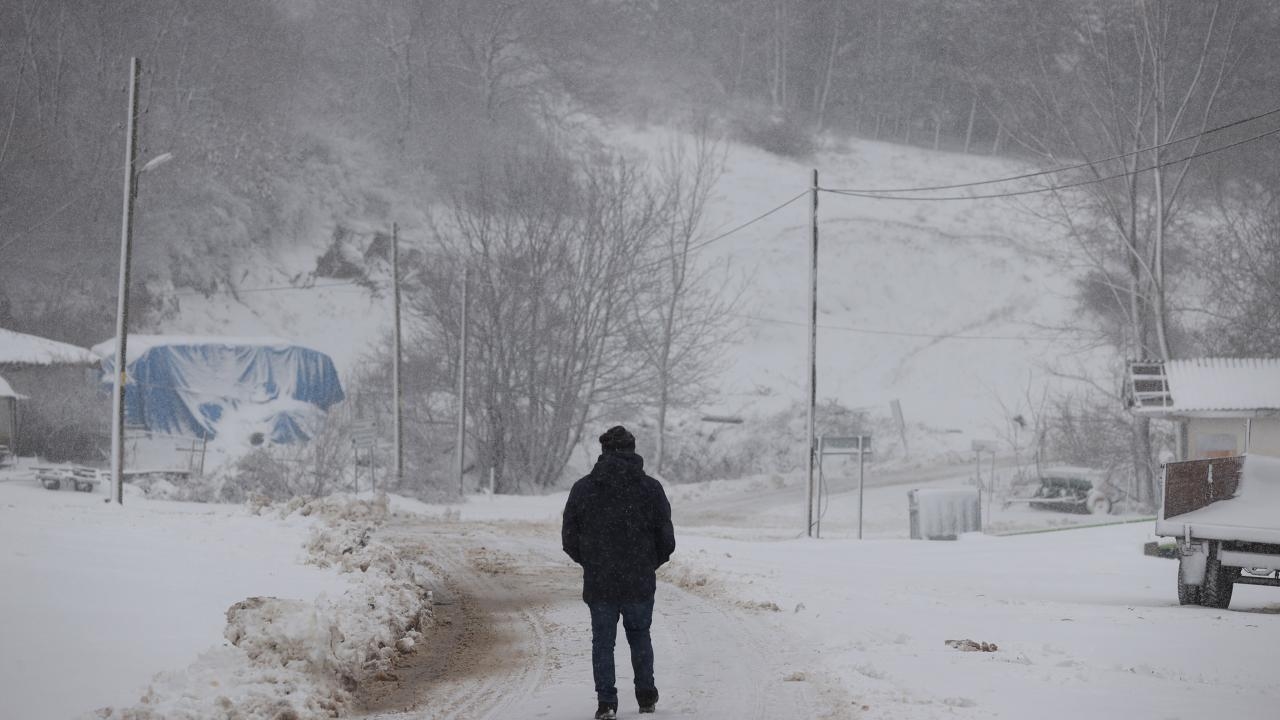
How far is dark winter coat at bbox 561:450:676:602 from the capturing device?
7590 millimetres

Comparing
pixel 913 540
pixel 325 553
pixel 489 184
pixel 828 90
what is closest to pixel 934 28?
pixel 828 90

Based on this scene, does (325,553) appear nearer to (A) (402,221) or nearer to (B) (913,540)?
(B) (913,540)

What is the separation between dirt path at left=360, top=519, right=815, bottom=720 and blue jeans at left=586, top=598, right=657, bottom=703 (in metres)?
0.28

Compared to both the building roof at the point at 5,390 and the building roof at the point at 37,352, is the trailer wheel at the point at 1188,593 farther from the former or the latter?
the building roof at the point at 37,352

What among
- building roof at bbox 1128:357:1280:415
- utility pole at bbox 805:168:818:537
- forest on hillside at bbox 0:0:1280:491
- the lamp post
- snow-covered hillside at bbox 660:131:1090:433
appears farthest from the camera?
snow-covered hillside at bbox 660:131:1090:433

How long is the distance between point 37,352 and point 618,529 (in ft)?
128

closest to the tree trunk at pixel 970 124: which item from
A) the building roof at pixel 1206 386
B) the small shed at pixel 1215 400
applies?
the small shed at pixel 1215 400

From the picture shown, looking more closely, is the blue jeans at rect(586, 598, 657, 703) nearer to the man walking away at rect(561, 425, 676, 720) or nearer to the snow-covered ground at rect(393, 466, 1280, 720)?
the man walking away at rect(561, 425, 676, 720)

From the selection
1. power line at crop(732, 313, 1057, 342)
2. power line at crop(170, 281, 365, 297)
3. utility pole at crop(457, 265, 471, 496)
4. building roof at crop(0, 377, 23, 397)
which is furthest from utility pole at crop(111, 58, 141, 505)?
power line at crop(732, 313, 1057, 342)

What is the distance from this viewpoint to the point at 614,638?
7.45 meters

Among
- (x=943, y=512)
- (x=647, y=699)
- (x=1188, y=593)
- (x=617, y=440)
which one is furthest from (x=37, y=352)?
(x=647, y=699)

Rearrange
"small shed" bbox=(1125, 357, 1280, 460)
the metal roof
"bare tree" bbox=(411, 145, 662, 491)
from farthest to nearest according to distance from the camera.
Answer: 1. "bare tree" bbox=(411, 145, 662, 491)
2. the metal roof
3. "small shed" bbox=(1125, 357, 1280, 460)

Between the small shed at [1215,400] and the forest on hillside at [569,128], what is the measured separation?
528 cm

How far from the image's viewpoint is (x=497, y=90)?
84250 mm
